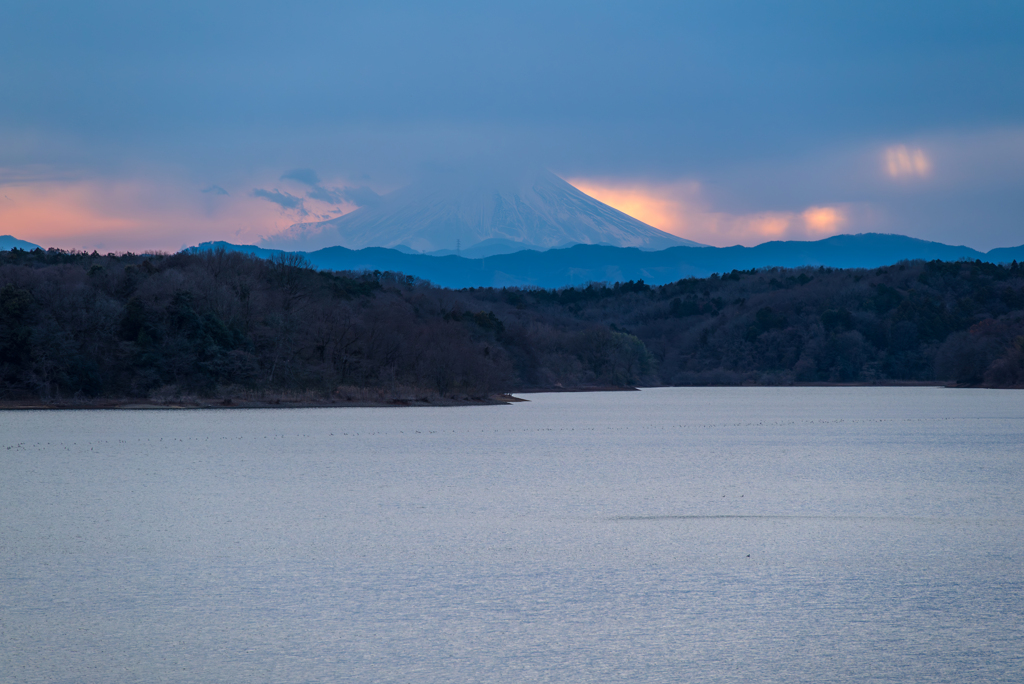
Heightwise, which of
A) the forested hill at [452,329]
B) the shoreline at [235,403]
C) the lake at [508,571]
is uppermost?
the forested hill at [452,329]

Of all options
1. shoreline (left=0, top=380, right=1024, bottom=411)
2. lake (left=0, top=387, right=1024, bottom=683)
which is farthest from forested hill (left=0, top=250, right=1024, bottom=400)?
lake (left=0, top=387, right=1024, bottom=683)

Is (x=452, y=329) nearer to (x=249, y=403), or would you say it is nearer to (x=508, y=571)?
(x=249, y=403)

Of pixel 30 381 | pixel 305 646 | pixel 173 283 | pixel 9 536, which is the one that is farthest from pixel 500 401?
pixel 305 646

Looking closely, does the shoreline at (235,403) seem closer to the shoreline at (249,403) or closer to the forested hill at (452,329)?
the shoreline at (249,403)

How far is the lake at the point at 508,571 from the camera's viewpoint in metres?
8.27

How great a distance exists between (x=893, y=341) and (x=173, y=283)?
107331mm

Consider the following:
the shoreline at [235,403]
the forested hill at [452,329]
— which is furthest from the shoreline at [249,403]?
the forested hill at [452,329]

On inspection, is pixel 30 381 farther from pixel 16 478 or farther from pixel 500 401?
pixel 16 478

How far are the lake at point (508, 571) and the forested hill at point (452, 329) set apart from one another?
4268 cm

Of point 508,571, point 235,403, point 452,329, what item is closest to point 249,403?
point 235,403

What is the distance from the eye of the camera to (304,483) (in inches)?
900

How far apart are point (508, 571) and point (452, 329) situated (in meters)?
74.6

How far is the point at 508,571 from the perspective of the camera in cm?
1220

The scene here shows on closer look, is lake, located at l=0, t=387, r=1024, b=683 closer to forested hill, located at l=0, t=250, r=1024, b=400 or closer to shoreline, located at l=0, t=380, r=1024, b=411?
shoreline, located at l=0, t=380, r=1024, b=411
